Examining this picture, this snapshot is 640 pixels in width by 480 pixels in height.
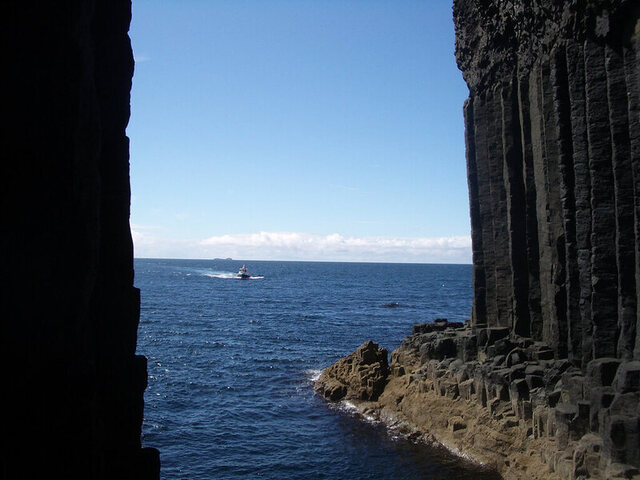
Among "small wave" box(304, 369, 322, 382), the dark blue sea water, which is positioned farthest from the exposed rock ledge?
"small wave" box(304, 369, 322, 382)

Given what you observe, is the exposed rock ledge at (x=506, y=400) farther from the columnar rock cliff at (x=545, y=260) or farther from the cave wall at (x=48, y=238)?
the cave wall at (x=48, y=238)

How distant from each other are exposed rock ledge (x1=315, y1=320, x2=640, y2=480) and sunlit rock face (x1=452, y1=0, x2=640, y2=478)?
69 mm

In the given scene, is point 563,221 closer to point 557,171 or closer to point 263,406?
point 557,171

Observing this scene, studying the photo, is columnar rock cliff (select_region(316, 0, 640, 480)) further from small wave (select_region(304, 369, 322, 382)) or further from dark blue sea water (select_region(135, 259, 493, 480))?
small wave (select_region(304, 369, 322, 382))

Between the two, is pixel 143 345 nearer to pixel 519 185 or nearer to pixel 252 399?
pixel 252 399

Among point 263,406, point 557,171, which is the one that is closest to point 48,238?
point 557,171

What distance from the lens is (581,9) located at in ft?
66.7

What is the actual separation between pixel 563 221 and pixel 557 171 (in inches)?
76.6

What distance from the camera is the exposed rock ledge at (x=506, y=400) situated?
16.7 metres

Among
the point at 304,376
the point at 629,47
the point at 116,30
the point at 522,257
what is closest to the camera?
the point at 116,30

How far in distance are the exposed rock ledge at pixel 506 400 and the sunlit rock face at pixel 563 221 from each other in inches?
2.7

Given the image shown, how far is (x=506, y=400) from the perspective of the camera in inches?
883

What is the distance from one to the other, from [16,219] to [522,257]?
74.0 ft

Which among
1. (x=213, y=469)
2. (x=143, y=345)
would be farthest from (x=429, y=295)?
(x=213, y=469)
